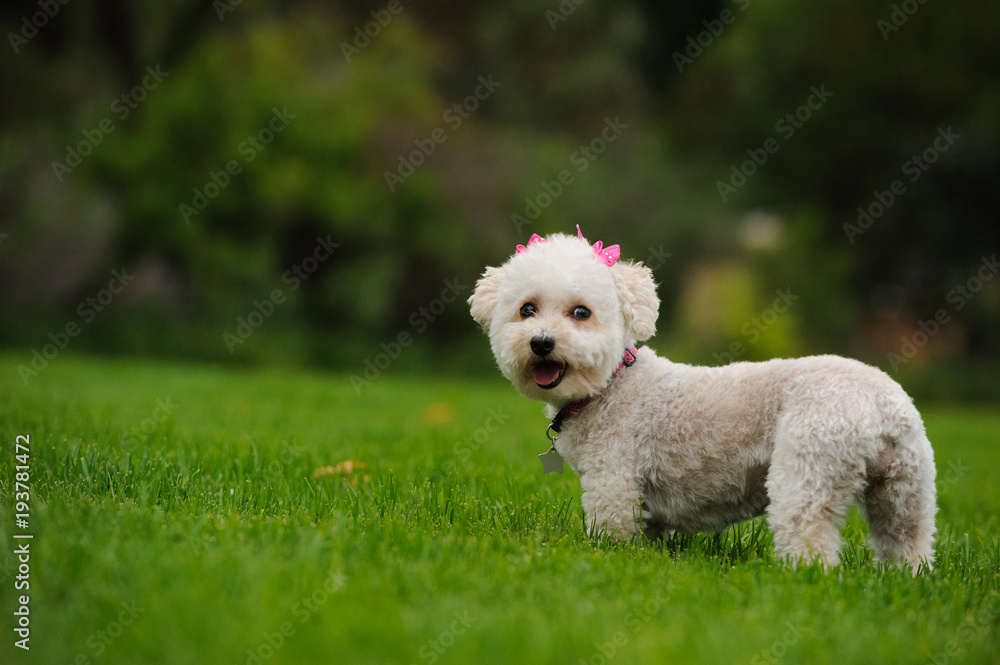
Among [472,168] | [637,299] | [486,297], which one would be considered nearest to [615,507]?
[637,299]

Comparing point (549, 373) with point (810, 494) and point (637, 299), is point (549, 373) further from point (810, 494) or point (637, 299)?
point (810, 494)

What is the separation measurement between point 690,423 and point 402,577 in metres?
1.48

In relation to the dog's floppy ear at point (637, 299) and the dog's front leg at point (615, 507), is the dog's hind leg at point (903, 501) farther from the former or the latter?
the dog's floppy ear at point (637, 299)

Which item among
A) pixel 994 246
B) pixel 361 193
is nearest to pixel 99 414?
pixel 361 193

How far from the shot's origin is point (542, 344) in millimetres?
3398

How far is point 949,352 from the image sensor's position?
63.8 ft

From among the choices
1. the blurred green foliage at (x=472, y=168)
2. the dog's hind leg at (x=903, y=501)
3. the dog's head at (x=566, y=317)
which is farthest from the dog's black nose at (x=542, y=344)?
the blurred green foliage at (x=472, y=168)

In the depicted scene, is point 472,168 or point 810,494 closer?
point 810,494

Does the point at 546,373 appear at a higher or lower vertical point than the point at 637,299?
lower

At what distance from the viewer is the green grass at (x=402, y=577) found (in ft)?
7.18

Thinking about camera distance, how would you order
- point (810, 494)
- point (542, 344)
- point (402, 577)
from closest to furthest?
1. point (402, 577)
2. point (810, 494)
3. point (542, 344)

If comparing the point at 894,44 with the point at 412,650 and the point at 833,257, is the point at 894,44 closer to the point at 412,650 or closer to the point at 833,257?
the point at 833,257

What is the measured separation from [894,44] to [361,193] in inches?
456

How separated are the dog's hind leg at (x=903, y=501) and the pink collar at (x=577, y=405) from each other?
44.7 inches
